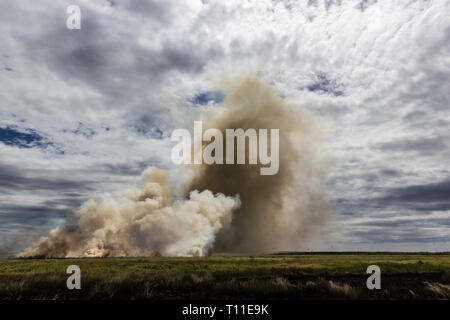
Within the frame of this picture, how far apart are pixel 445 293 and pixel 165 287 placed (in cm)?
2737
